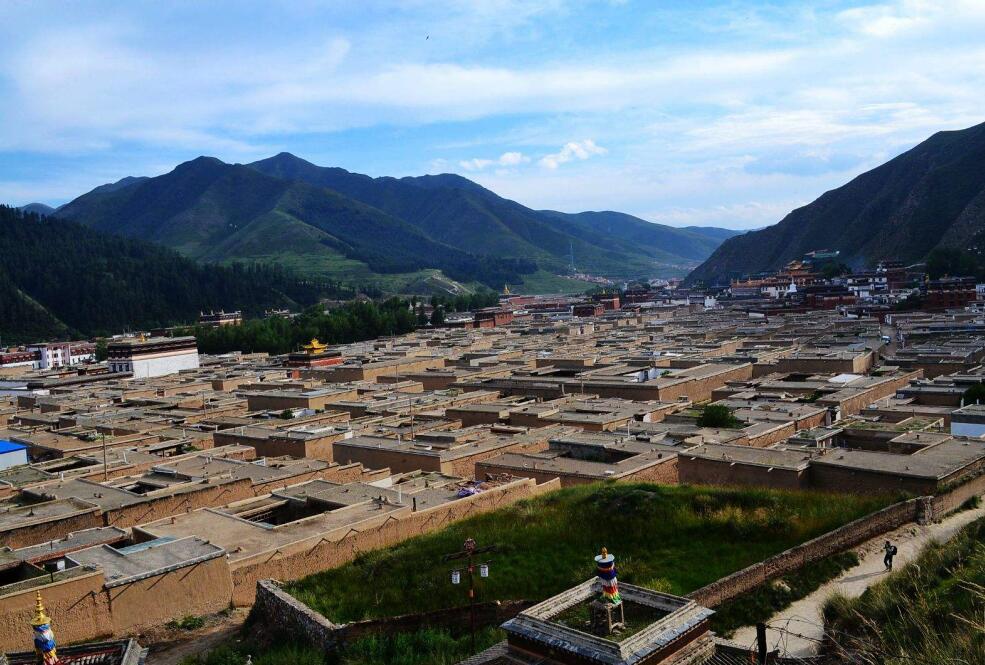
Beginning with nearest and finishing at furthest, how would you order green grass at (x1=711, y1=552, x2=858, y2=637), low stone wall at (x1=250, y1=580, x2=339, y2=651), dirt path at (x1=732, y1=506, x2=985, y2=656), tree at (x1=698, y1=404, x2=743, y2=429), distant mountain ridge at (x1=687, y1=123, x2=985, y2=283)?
dirt path at (x1=732, y1=506, x2=985, y2=656)
green grass at (x1=711, y1=552, x2=858, y2=637)
low stone wall at (x1=250, y1=580, x2=339, y2=651)
tree at (x1=698, y1=404, x2=743, y2=429)
distant mountain ridge at (x1=687, y1=123, x2=985, y2=283)

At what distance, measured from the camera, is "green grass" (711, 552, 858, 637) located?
37.3 feet

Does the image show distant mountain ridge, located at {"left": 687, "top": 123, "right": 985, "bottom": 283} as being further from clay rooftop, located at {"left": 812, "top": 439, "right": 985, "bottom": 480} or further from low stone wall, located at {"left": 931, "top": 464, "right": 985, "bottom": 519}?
low stone wall, located at {"left": 931, "top": 464, "right": 985, "bottom": 519}

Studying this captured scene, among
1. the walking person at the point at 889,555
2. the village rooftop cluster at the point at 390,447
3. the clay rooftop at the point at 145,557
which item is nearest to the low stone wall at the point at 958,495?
the village rooftop cluster at the point at 390,447

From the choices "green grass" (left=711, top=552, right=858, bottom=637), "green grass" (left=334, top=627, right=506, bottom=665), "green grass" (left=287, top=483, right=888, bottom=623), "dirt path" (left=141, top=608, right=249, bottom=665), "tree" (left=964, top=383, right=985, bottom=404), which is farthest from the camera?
"tree" (left=964, top=383, right=985, bottom=404)

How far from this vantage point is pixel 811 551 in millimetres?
12859

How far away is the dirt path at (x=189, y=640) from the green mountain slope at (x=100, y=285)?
10696cm

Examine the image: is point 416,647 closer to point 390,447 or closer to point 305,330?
point 390,447

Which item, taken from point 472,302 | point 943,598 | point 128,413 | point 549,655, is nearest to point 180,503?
point 549,655

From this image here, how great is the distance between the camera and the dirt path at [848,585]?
10.6 m

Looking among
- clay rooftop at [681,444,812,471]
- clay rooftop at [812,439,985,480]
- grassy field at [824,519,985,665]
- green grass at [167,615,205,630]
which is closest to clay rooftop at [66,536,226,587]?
green grass at [167,615,205,630]

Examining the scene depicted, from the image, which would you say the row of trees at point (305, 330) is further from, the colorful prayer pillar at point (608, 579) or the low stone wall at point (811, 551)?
the colorful prayer pillar at point (608, 579)

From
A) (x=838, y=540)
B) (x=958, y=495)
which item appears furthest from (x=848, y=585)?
(x=958, y=495)

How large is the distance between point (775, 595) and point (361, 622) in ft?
20.5

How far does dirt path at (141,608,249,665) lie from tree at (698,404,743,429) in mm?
16193
